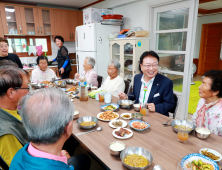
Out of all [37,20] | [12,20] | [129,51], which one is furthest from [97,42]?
[12,20]

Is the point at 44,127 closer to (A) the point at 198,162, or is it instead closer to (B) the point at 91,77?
(A) the point at 198,162

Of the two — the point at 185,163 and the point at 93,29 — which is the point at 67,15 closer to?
the point at 93,29

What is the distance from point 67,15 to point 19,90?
4.72m

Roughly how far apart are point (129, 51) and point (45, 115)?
311 centimetres

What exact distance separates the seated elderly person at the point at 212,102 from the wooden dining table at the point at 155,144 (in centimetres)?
26

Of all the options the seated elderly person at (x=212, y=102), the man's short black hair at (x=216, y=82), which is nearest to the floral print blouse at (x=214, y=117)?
the seated elderly person at (x=212, y=102)

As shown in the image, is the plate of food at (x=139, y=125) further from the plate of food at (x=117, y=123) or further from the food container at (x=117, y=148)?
the food container at (x=117, y=148)

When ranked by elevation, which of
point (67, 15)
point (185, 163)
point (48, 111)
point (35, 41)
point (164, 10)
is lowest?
point (185, 163)

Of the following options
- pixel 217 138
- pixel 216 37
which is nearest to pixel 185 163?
pixel 217 138

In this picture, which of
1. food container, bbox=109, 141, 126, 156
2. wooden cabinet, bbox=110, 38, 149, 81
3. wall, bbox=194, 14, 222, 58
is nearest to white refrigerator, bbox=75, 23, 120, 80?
wooden cabinet, bbox=110, 38, 149, 81

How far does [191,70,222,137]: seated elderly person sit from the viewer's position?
1.46 m

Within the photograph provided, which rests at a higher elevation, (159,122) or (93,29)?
(93,29)

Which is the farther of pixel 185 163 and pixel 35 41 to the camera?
pixel 35 41

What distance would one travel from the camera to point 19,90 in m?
1.19
